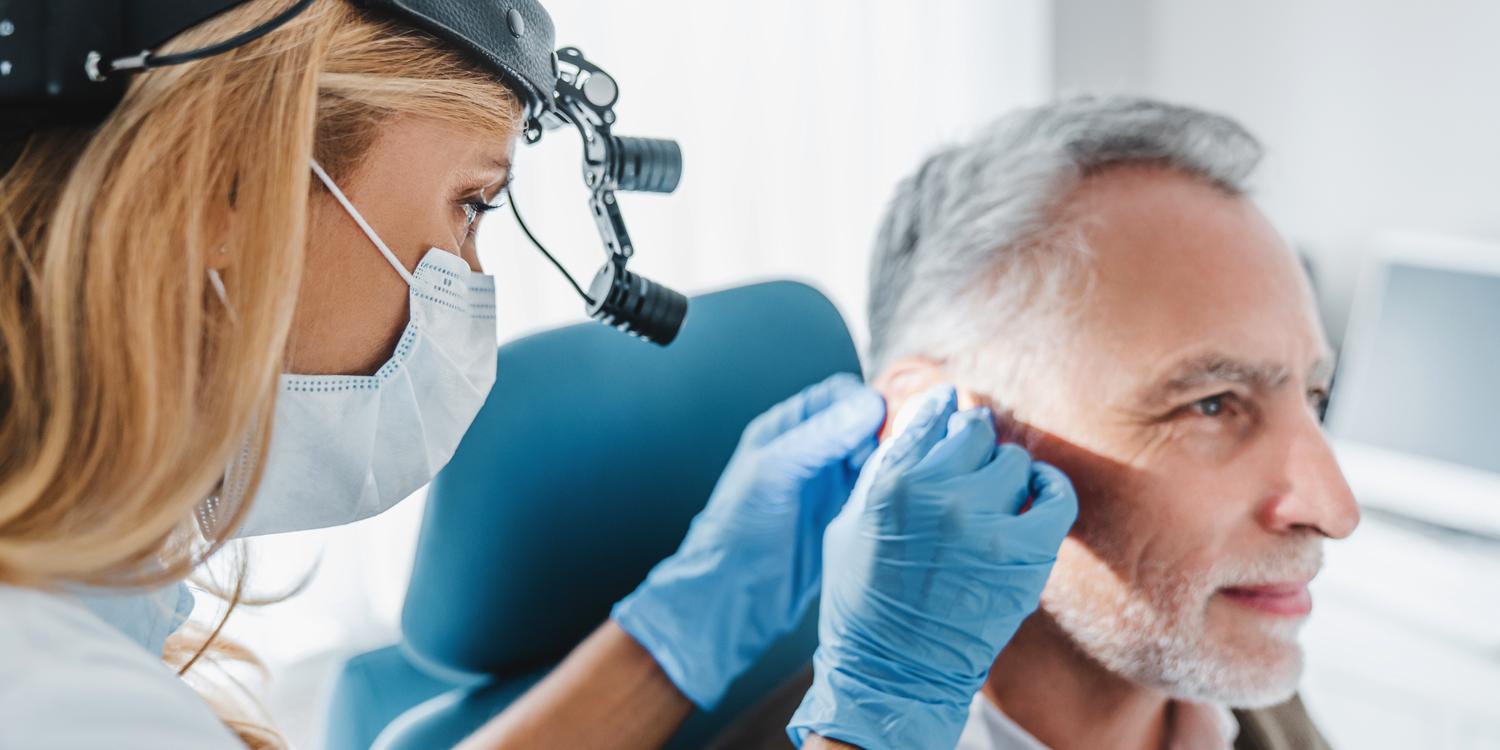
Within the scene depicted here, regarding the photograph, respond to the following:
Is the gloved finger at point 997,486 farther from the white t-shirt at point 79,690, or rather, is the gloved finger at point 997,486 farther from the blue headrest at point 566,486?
the white t-shirt at point 79,690

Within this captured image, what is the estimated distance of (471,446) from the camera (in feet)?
3.60

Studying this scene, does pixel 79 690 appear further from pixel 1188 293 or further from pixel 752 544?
pixel 1188 293

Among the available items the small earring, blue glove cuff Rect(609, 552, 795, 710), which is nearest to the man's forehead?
blue glove cuff Rect(609, 552, 795, 710)

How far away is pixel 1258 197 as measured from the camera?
3.61 ft

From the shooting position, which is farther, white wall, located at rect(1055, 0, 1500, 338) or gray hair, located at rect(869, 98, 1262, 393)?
white wall, located at rect(1055, 0, 1500, 338)

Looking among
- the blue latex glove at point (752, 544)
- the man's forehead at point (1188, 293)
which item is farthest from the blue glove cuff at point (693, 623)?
the man's forehead at point (1188, 293)

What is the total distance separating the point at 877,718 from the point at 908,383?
0.37 meters

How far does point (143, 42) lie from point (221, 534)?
31cm

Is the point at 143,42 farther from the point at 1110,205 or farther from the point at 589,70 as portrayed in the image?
the point at 1110,205

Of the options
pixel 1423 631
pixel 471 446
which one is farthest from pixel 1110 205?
pixel 1423 631

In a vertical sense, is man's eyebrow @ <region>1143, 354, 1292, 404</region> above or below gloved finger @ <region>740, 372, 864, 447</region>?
above

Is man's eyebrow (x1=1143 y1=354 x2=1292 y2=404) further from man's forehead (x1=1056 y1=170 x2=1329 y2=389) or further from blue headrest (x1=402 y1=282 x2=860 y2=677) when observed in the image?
blue headrest (x1=402 y1=282 x2=860 y2=677)

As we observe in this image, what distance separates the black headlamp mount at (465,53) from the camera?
1.71ft

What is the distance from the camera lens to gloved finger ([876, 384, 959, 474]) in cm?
93
